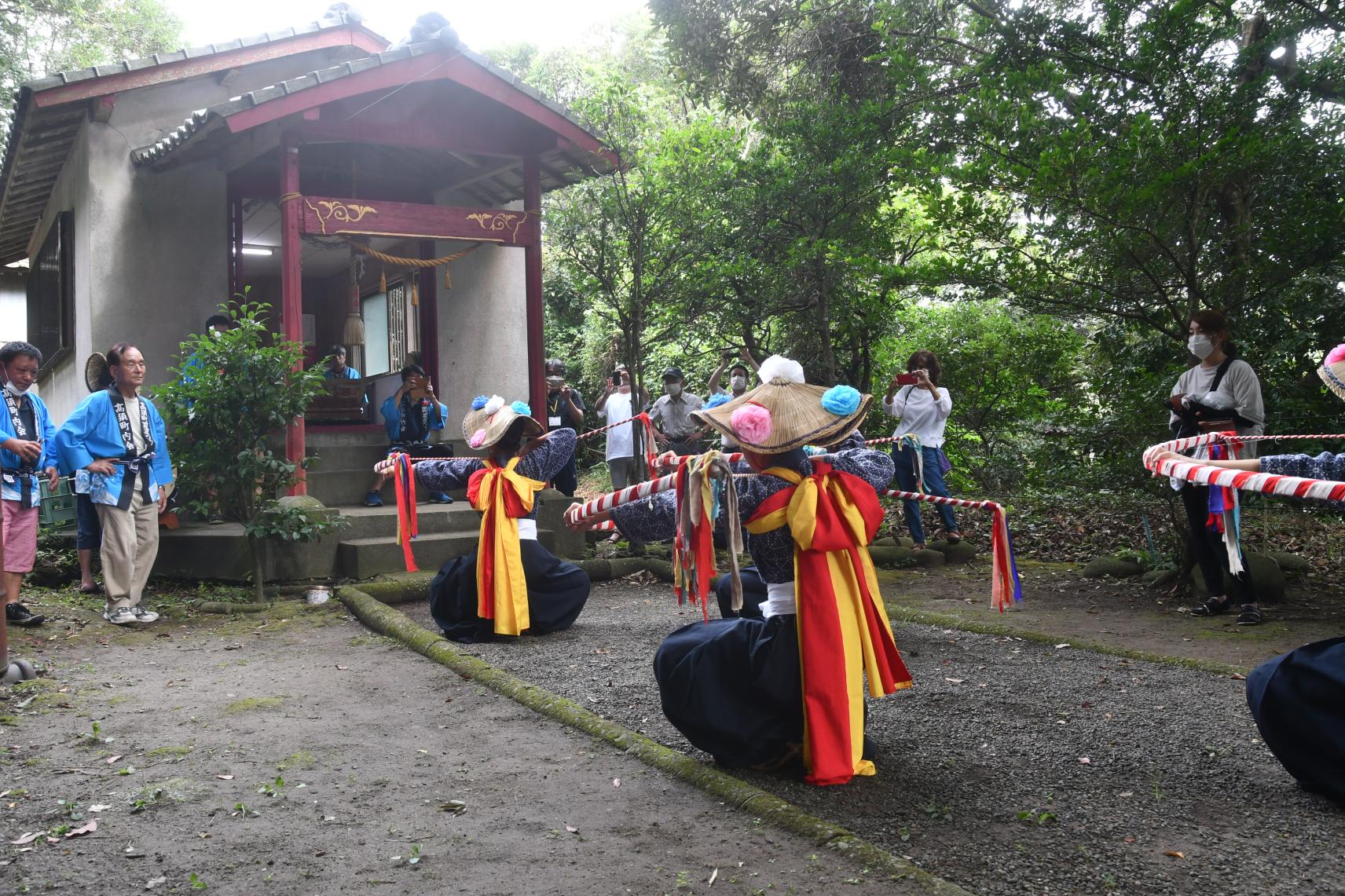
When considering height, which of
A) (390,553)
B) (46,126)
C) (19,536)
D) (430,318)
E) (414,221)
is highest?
(46,126)

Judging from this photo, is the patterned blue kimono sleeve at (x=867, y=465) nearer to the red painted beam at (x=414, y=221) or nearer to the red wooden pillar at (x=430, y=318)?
the red painted beam at (x=414, y=221)

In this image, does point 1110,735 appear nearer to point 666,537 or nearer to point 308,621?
point 666,537

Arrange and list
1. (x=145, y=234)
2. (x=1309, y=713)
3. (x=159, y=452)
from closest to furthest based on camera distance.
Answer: (x=1309, y=713) < (x=159, y=452) < (x=145, y=234)

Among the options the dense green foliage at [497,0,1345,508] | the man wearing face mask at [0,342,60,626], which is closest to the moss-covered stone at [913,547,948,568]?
the dense green foliage at [497,0,1345,508]

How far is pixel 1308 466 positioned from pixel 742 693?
2.43 metres

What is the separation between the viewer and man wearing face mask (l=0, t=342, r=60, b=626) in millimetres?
6746

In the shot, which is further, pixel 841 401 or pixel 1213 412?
pixel 1213 412

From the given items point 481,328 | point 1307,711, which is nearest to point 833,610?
point 1307,711

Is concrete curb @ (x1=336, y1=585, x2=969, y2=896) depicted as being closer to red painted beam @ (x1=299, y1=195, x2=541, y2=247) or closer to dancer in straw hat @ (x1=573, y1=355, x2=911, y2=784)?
dancer in straw hat @ (x1=573, y1=355, x2=911, y2=784)

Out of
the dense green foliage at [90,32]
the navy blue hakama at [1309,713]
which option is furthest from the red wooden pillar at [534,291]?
the dense green foliage at [90,32]

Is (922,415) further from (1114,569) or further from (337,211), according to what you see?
(337,211)

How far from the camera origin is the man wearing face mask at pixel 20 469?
6.75 m

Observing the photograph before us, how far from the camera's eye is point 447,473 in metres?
7.10

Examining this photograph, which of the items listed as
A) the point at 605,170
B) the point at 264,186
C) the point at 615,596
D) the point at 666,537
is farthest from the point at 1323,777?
the point at 264,186
